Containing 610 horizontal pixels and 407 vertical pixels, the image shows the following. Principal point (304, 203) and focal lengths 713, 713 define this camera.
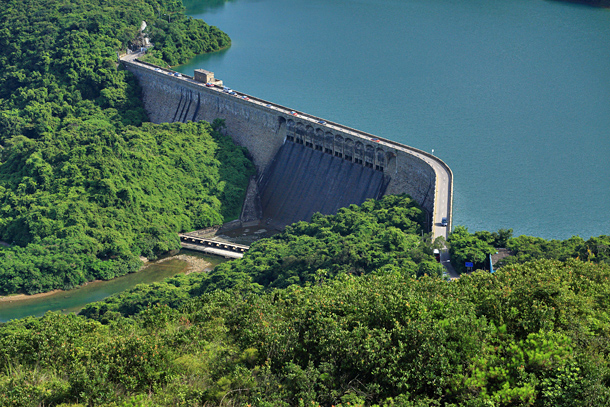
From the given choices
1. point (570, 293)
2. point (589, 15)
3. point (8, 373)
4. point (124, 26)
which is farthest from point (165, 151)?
point (589, 15)

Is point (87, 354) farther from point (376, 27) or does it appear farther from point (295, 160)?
point (376, 27)

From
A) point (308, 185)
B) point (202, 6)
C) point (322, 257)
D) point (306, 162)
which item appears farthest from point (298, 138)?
point (202, 6)

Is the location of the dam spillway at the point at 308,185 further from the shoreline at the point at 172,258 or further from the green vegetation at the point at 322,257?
the shoreline at the point at 172,258

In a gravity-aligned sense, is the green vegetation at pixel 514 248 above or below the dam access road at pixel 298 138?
below

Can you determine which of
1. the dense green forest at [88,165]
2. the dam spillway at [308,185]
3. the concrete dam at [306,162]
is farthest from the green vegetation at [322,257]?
the dense green forest at [88,165]

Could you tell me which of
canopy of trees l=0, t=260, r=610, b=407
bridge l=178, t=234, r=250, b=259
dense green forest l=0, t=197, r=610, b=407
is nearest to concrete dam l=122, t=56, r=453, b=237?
bridge l=178, t=234, r=250, b=259
